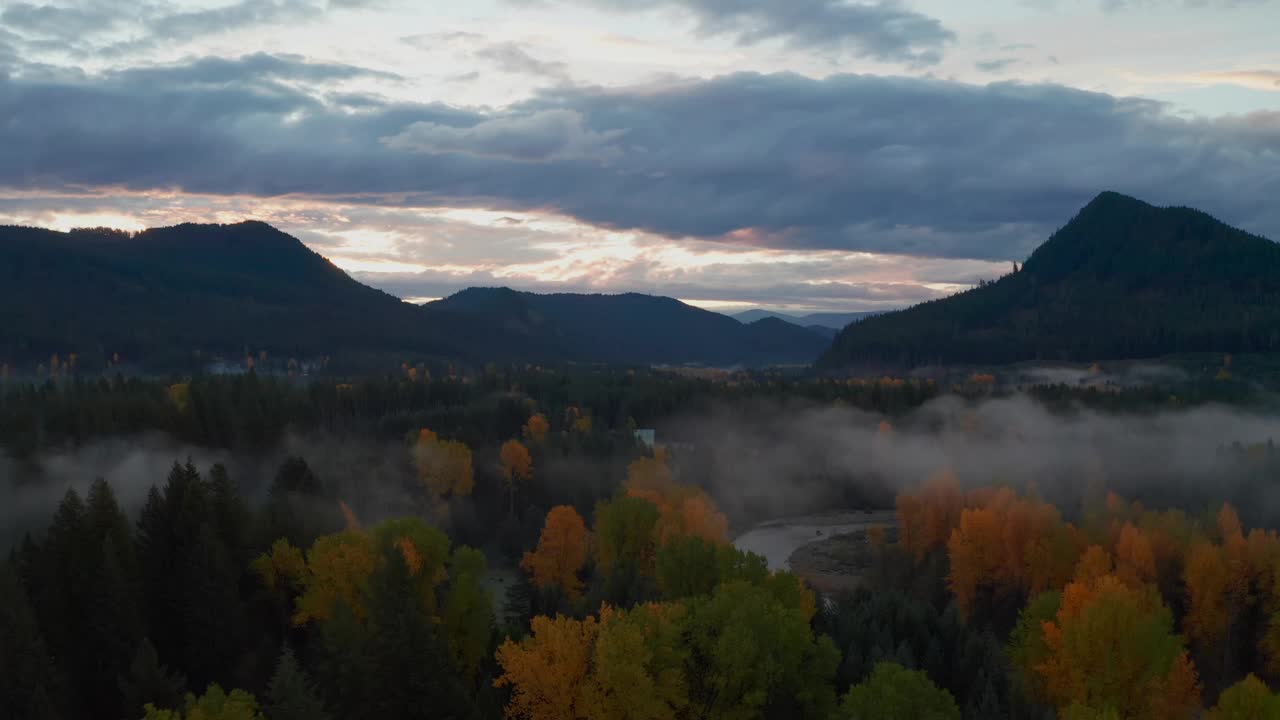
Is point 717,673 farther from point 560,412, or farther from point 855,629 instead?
point 560,412

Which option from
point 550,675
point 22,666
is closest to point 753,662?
point 550,675

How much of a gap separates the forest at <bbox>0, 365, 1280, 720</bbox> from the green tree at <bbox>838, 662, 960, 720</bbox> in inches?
4.7

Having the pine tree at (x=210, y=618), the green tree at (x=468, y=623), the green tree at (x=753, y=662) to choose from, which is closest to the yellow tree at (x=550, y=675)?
the green tree at (x=753, y=662)

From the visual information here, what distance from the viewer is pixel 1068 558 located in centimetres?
9131

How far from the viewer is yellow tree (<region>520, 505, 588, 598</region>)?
8706 cm

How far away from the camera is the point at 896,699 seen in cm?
3909

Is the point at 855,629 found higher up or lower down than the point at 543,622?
lower down

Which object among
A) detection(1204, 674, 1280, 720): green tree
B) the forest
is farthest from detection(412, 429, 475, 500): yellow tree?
detection(1204, 674, 1280, 720): green tree

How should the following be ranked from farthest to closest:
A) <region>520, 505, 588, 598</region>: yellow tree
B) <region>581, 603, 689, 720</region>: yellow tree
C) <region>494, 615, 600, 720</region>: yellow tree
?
<region>520, 505, 588, 598</region>: yellow tree < <region>494, 615, 600, 720</region>: yellow tree < <region>581, 603, 689, 720</region>: yellow tree

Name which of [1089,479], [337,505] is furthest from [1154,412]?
[337,505]

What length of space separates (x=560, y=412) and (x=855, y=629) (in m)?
132

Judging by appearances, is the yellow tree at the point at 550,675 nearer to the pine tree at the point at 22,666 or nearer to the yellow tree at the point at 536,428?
the pine tree at the point at 22,666

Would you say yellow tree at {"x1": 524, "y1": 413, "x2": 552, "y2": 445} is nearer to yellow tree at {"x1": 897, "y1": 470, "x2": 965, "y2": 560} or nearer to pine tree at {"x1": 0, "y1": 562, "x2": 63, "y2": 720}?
yellow tree at {"x1": 897, "y1": 470, "x2": 965, "y2": 560}

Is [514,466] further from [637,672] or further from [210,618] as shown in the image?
[637,672]
